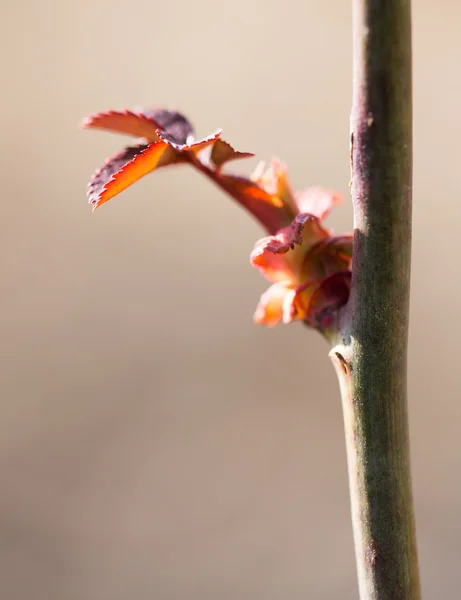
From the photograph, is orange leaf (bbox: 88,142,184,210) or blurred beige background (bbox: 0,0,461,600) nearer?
orange leaf (bbox: 88,142,184,210)

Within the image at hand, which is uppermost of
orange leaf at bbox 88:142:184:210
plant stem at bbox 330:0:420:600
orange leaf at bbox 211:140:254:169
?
orange leaf at bbox 211:140:254:169

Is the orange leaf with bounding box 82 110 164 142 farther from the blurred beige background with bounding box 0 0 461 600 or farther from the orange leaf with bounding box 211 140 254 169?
the blurred beige background with bounding box 0 0 461 600

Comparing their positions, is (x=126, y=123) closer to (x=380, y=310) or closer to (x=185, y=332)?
(x=380, y=310)

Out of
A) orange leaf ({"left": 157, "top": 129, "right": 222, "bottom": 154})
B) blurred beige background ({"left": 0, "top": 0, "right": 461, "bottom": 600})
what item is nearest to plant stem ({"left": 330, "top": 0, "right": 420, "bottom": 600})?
orange leaf ({"left": 157, "top": 129, "right": 222, "bottom": 154})

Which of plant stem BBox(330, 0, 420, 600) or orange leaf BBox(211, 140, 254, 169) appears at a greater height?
orange leaf BBox(211, 140, 254, 169)

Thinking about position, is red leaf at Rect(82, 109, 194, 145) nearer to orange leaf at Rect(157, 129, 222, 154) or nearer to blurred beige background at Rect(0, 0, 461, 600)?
orange leaf at Rect(157, 129, 222, 154)

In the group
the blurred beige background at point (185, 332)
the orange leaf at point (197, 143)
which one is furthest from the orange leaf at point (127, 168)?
the blurred beige background at point (185, 332)
